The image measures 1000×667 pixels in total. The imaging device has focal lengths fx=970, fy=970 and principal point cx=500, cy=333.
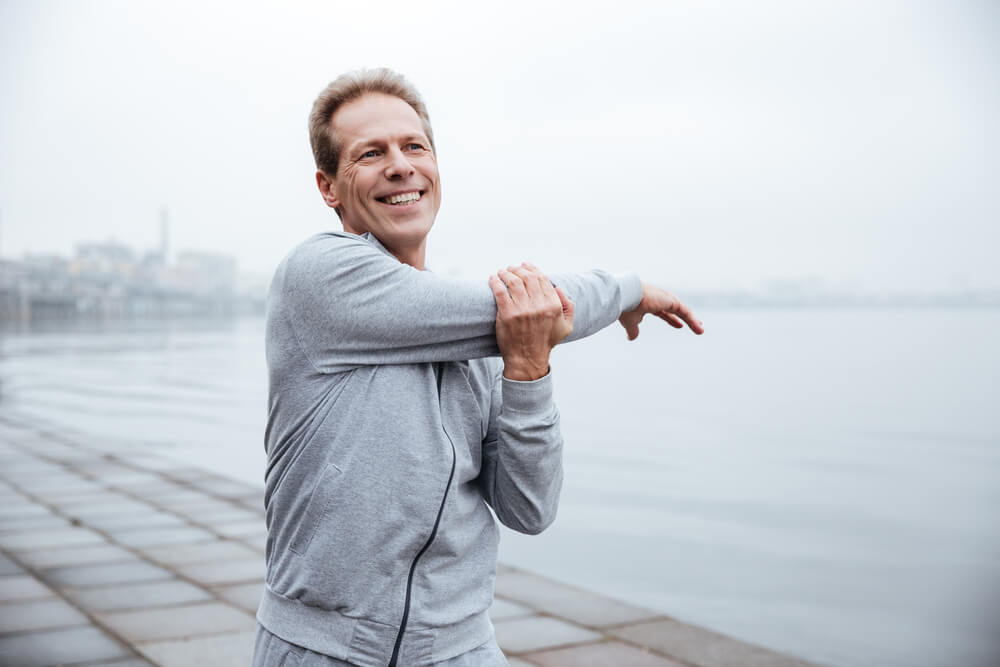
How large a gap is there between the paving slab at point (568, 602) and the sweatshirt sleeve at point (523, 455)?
2.53 meters

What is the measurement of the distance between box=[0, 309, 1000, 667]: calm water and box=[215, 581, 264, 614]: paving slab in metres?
1.55

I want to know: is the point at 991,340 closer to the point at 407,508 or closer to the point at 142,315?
the point at 407,508

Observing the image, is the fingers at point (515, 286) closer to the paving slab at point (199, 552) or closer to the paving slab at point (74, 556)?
the paving slab at point (199, 552)

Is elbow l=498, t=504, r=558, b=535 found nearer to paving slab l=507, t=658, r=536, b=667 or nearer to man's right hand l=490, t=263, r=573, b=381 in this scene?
man's right hand l=490, t=263, r=573, b=381

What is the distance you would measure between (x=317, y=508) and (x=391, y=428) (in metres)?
0.16

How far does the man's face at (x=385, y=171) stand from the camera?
4.85 feet

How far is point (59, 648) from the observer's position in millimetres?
3459

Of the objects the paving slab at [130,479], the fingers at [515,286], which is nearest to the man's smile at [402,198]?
the fingers at [515,286]

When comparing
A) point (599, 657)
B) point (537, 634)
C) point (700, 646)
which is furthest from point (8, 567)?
point (700, 646)

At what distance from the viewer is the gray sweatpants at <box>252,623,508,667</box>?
1.38 metres

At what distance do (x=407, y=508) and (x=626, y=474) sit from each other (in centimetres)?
684

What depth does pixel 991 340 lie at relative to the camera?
140 feet

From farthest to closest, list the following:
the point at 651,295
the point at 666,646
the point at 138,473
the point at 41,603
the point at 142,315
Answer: the point at 142,315
the point at 138,473
the point at 41,603
the point at 666,646
the point at 651,295

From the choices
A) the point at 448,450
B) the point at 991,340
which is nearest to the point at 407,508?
the point at 448,450
